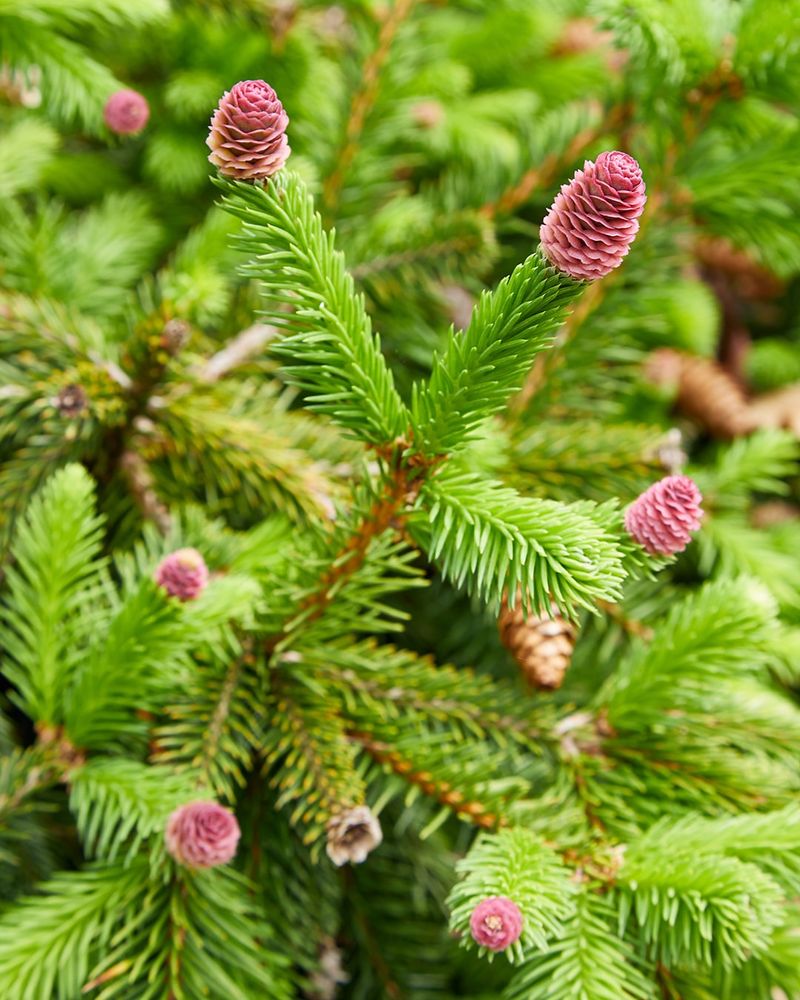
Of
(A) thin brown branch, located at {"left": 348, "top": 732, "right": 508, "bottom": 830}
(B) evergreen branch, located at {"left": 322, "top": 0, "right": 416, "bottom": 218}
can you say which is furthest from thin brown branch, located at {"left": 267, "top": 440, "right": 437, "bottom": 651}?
(B) evergreen branch, located at {"left": 322, "top": 0, "right": 416, "bottom": 218}

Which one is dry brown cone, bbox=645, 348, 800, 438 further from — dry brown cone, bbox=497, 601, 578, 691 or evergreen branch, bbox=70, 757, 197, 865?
evergreen branch, bbox=70, 757, 197, 865

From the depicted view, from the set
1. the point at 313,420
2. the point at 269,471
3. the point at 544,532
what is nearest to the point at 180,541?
the point at 269,471

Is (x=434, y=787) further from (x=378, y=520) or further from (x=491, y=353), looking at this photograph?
(x=491, y=353)

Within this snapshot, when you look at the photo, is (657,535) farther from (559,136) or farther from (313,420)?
(559,136)

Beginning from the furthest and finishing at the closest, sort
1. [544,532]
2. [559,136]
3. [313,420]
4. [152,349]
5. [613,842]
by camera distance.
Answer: [559,136]
[313,420]
[152,349]
[613,842]
[544,532]

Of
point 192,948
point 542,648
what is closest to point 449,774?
point 542,648

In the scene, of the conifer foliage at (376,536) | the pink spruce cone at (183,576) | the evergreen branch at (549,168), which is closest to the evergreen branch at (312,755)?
the conifer foliage at (376,536)
